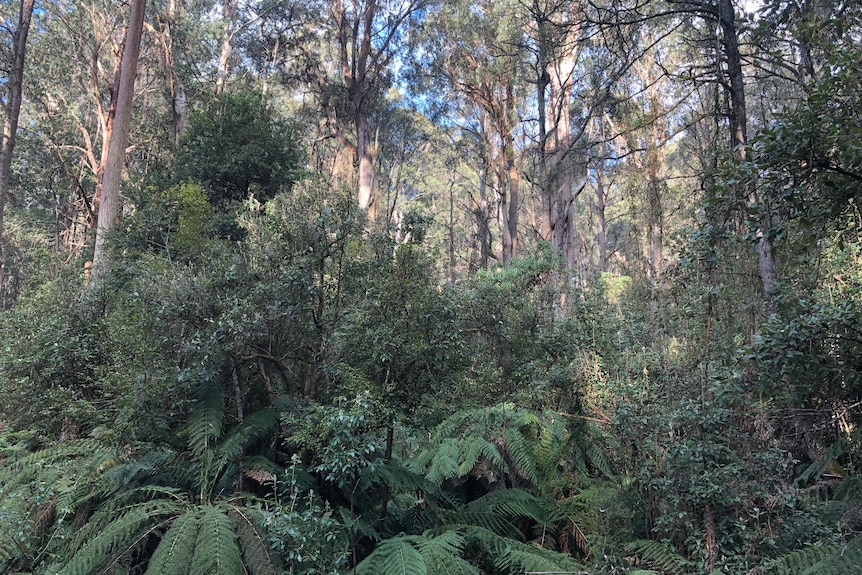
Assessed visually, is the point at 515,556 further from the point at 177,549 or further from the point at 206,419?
the point at 206,419

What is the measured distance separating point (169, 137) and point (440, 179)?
21.5 meters

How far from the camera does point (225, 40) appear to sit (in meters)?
18.0

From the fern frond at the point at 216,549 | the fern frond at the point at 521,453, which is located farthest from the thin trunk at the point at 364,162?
the fern frond at the point at 216,549

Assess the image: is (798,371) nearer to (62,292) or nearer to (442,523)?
(442,523)

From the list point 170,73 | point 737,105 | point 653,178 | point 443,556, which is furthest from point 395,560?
point 170,73

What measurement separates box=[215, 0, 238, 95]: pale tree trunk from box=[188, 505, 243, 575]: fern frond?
619 inches

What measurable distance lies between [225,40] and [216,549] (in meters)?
18.4

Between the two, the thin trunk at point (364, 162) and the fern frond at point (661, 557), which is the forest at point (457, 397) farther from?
the thin trunk at point (364, 162)

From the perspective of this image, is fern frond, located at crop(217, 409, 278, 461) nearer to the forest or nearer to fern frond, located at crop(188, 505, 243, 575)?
the forest

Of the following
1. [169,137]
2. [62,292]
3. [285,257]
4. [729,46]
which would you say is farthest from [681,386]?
[169,137]

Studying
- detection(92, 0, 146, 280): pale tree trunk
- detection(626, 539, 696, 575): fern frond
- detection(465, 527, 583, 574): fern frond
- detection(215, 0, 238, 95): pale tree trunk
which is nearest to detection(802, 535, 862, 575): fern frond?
detection(626, 539, 696, 575): fern frond

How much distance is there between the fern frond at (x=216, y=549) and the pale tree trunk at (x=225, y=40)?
51.6 feet

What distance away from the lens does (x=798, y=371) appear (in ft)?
10.0

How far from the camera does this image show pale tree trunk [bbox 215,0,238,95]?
57.3ft
